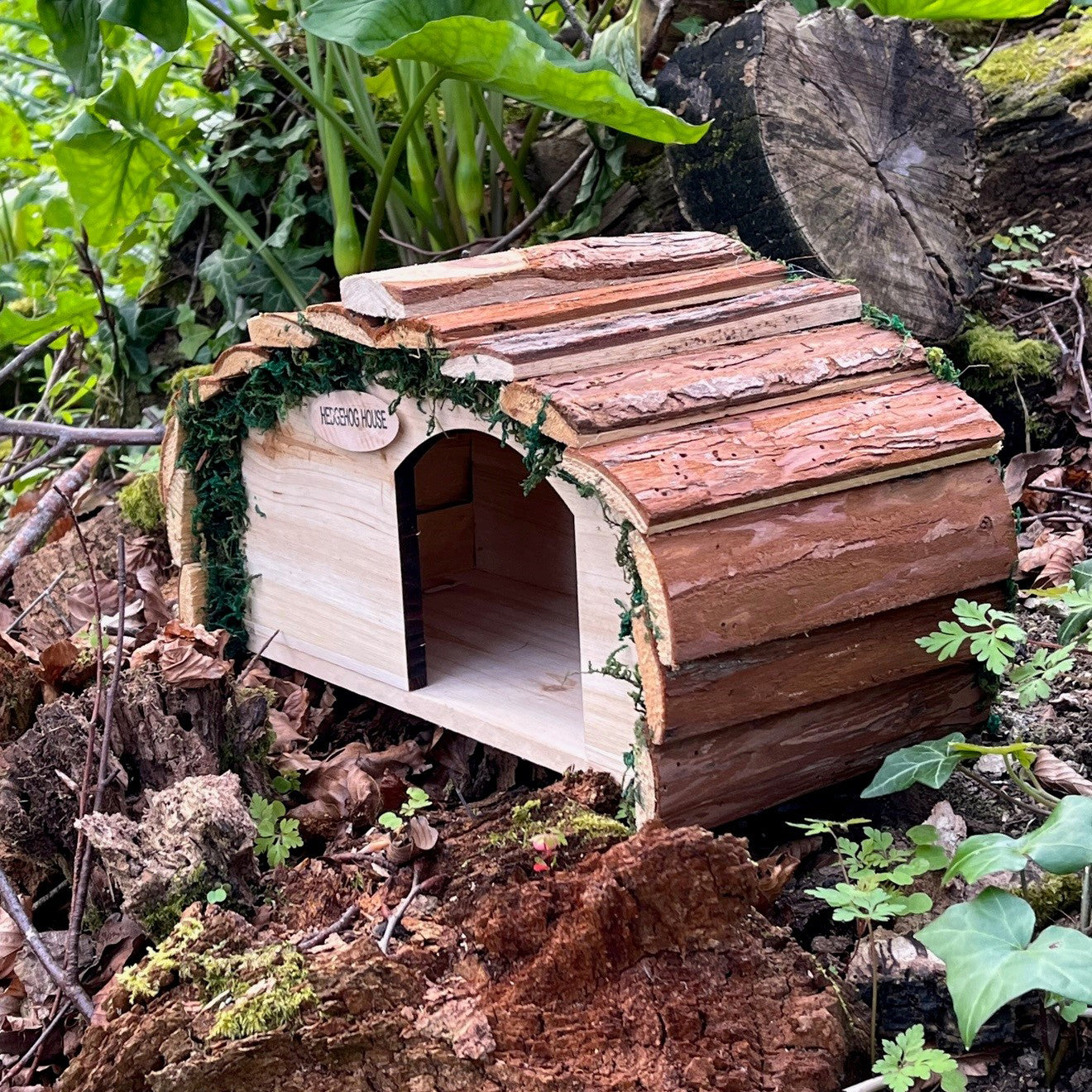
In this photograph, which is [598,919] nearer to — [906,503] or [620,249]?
[906,503]

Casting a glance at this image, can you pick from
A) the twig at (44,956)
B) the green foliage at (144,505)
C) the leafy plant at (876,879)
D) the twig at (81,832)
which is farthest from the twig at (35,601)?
the leafy plant at (876,879)

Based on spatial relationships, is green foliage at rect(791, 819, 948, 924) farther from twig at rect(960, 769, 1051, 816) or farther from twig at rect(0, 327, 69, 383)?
twig at rect(0, 327, 69, 383)

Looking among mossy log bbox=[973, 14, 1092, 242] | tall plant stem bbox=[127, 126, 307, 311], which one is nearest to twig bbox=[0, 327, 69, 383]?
tall plant stem bbox=[127, 126, 307, 311]

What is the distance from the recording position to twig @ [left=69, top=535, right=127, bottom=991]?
1818 millimetres

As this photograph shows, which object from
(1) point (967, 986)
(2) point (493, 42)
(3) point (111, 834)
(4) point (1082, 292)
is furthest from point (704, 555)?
(4) point (1082, 292)

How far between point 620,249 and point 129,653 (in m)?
1.33

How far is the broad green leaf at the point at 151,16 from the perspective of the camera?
2785mm

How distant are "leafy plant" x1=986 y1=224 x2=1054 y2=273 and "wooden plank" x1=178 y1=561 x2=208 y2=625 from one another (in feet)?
7.41

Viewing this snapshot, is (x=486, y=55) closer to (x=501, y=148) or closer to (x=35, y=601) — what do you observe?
(x=501, y=148)

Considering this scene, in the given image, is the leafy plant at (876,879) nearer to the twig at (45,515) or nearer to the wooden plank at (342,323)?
the wooden plank at (342,323)

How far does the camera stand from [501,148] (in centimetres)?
329

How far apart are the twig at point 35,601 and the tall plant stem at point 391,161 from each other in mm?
1136

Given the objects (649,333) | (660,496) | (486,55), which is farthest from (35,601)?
(660,496)

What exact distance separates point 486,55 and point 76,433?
3.84ft
